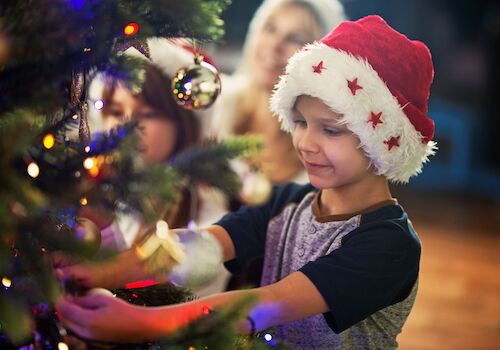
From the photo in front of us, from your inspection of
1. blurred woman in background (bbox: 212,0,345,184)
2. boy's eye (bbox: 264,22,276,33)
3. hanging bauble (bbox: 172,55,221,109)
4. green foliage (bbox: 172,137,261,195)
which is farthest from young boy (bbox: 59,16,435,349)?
boy's eye (bbox: 264,22,276,33)

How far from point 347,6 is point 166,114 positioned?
4333 mm

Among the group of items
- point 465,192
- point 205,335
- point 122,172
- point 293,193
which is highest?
point 122,172

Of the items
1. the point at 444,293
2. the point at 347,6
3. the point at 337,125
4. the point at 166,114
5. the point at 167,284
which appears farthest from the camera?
the point at 347,6

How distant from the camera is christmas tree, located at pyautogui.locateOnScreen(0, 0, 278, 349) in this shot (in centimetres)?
56

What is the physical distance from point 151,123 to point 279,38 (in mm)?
717

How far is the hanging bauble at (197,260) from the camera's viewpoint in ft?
2.82

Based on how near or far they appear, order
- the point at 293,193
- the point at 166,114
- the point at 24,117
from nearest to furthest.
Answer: the point at 24,117
the point at 293,193
the point at 166,114

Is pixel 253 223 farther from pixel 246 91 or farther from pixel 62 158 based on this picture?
pixel 246 91

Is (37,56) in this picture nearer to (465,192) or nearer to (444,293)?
(444,293)

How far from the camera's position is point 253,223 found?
45.1 inches

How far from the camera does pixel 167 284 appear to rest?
2.86 feet

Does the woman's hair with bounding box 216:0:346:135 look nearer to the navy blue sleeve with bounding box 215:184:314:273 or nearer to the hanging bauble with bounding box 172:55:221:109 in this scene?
the navy blue sleeve with bounding box 215:184:314:273

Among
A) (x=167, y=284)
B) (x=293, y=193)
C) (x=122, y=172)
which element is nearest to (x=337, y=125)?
(x=293, y=193)

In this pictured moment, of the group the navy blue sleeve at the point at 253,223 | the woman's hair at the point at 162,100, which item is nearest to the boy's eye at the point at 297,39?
the woman's hair at the point at 162,100
